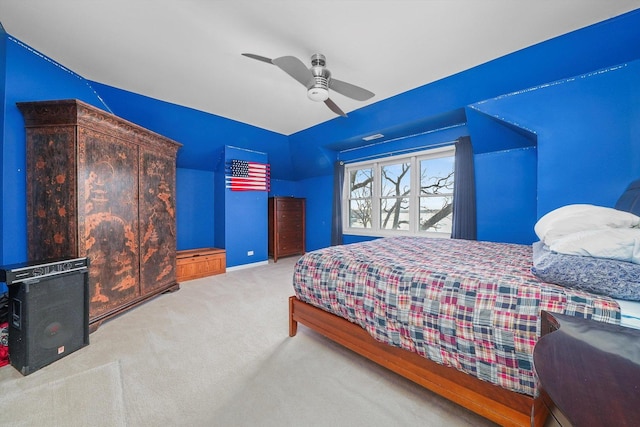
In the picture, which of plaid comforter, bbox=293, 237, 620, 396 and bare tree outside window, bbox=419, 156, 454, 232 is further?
bare tree outside window, bbox=419, 156, 454, 232

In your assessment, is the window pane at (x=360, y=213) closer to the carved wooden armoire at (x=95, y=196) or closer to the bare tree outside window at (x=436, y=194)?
the bare tree outside window at (x=436, y=194)

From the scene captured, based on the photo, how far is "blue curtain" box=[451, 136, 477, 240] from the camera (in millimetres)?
3465

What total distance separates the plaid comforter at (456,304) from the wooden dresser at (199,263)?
286 cm

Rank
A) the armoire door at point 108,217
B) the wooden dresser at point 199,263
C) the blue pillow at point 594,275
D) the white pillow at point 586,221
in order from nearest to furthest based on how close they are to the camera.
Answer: the blue pillow at point 594,275
the white pillow at point 586,221
the armoire door at point 108,217
the wooden dresser at point 199,263

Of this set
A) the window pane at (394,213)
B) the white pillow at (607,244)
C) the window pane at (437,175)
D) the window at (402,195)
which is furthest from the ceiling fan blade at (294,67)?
the window pane at (394,213)

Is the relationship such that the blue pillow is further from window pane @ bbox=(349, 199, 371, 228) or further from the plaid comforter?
window pane @ bbox=(349, 199, 371, 228)

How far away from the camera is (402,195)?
14.8 feet

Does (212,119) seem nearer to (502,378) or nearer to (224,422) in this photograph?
(224,422)

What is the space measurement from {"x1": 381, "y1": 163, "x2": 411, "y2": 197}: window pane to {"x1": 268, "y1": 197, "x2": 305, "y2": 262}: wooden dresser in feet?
7.14

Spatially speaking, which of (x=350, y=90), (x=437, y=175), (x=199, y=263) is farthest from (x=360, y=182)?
(x=199, y=263)

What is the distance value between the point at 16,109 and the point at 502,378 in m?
4.17

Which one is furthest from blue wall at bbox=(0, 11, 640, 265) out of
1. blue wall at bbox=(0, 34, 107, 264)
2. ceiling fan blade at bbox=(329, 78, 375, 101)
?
ceiling fan blade at bbox=(329, 78, 375, 101)

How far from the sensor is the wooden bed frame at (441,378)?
3.74 ft

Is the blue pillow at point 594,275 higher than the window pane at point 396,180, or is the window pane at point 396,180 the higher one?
the window pane at point 396,180
